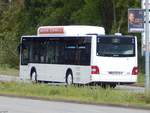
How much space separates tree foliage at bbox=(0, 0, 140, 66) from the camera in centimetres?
6034

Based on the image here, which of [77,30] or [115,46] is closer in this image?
[115,46]

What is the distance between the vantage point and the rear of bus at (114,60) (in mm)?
33875

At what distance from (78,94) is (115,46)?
321 inches

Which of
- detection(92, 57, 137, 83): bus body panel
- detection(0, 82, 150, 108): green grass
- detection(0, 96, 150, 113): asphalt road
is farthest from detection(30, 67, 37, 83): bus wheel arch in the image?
detection(0, 96, 150, 113): asphalt road

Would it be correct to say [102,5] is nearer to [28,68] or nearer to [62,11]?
[62,11]

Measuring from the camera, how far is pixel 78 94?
26578 millimetres

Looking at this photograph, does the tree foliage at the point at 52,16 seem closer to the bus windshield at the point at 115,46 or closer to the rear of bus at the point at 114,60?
the bus windshield at the point at 115,46

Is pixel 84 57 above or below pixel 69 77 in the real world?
above

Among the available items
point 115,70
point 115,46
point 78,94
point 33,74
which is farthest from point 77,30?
point 78,94

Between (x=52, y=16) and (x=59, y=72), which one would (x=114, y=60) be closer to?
(x=59, y=72)

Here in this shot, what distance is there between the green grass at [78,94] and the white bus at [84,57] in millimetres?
4661

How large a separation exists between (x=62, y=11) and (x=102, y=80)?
112ft

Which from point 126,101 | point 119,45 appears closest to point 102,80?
point 119,45

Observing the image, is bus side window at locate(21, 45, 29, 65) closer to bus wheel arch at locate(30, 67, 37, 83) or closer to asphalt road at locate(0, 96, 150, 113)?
bus wheel arch at locate(30, 67, 37, 83)
